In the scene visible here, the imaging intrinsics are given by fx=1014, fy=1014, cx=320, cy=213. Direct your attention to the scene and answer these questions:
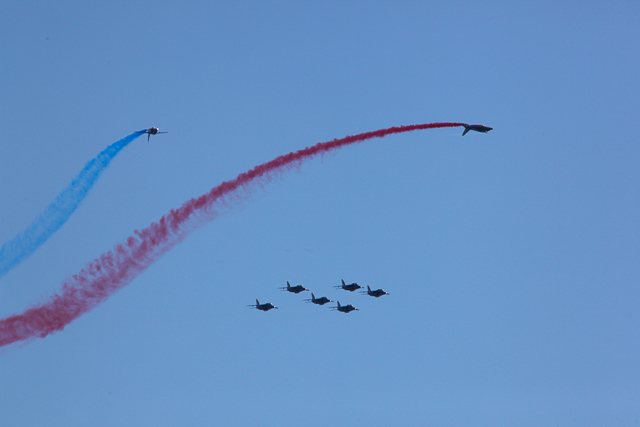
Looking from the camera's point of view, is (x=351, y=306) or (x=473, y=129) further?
(x=351, y=306)

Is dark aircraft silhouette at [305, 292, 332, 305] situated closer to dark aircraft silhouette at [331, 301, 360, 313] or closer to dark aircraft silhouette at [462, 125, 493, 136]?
dark aircraft silhouette at [331, 301, 360, 313]

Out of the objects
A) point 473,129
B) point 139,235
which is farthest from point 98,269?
point 473,129

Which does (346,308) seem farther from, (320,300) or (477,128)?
(477,128)

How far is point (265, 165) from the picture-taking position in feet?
287

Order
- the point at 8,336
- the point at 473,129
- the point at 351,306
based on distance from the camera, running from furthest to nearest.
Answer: the point at 351,306
the point at 473,129
the point at 8,336

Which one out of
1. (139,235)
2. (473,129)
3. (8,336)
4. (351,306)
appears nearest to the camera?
(8,336)

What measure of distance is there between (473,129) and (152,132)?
28.4 meters

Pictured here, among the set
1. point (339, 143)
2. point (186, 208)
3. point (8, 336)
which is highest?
point (339, 143)

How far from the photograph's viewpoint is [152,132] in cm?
8825

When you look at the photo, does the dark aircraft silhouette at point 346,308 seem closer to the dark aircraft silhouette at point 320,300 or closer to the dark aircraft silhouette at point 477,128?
the dark aircraft silhouette at point 320,300

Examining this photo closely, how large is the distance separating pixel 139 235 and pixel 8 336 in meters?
13.5

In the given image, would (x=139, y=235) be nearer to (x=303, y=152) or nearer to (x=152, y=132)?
(x=152, y=132)

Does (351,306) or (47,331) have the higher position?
(351,306)

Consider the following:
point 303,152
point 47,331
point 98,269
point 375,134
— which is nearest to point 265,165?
point 303,152
